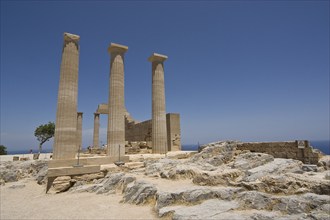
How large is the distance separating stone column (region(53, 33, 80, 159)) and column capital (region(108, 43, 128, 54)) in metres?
2.86

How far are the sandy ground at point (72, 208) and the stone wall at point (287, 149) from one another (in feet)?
31.6

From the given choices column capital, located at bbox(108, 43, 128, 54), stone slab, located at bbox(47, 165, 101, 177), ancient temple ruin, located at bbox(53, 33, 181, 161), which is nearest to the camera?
stone slab, located at bbox(47, 165, 101, 177)

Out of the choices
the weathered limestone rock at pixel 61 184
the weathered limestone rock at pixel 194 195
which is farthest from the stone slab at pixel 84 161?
the weathered limestone rock at pixel 194 195

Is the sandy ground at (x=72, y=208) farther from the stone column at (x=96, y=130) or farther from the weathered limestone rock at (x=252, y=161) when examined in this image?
the stone column at (x=96, y=130)

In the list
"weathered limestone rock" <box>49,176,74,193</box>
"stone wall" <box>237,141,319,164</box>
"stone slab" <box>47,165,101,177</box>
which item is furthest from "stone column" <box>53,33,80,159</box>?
"stone wall" <box>237,141,319,164</box>

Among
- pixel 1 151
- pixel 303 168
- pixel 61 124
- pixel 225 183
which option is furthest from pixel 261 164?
pixel 1 151

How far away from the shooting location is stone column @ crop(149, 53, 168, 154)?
19578 mm

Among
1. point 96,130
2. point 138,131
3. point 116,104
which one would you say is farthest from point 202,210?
point 96,130

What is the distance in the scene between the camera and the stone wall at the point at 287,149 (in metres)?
13.5

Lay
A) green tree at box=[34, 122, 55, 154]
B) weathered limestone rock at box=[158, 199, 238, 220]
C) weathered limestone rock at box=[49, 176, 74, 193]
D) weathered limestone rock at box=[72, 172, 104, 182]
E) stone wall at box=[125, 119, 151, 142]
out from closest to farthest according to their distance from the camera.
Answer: weathered limestone rock at box=[158, 199, 238, 220], weathered limestone rock at box=[49, 176, 74, 193], weathered limestone rock at box=[72, 172, 104, 182], stone wall at box=[125, 119, 151, 142], green tree at box=[34, 122, 55, 154]

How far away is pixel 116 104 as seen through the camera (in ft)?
58.4

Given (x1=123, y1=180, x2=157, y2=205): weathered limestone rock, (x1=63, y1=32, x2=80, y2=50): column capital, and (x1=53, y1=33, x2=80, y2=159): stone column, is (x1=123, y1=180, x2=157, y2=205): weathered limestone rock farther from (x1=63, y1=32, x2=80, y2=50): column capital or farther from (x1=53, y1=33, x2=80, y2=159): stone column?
(x1=63, y1=32, x2=80, y2=50): column capital

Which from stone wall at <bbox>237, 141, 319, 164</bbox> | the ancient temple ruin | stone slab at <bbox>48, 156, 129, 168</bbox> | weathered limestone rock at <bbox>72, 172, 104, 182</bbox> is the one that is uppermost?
the ancient temple ruin

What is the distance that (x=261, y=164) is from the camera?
38.5 feet
